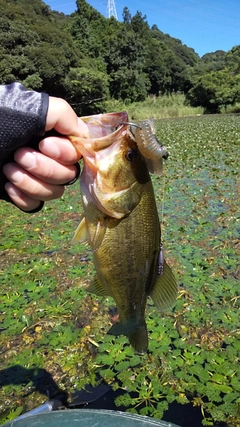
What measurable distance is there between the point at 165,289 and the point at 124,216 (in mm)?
445

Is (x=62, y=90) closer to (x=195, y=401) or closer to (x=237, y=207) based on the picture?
(x=237, y=207)

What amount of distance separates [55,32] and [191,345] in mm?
37477

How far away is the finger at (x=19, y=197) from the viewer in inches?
64.5

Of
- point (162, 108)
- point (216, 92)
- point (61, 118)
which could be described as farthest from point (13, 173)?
point (216, 92)

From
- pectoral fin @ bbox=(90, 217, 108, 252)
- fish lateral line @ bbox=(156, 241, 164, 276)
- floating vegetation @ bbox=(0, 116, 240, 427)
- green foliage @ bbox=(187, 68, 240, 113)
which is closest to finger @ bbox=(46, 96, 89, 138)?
pectoral fin @ bbox=(90, 217, 108, 252)

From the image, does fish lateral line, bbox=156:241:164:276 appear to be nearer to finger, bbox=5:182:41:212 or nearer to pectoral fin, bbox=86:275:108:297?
pectoral fin, bbox=86:275:108:297

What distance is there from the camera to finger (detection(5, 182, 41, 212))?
1.64 meters

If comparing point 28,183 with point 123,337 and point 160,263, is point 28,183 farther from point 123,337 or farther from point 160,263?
point 123,337

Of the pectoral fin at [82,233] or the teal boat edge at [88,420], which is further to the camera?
the teal boat edge at [88,420]

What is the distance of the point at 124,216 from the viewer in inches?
68.6

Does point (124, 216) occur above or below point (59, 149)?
below

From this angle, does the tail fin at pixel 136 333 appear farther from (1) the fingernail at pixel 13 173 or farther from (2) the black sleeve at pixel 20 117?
(2) the black sleeve at pixel 20 117

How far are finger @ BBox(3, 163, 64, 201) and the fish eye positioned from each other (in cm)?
32

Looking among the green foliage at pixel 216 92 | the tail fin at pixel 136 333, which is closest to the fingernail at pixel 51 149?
the tail fin at pixel 136 333
